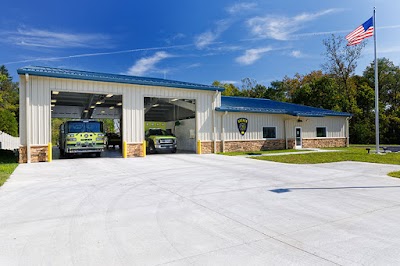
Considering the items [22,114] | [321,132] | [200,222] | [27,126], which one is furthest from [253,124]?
[200,222]

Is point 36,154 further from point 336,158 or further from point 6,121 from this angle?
point 6,121

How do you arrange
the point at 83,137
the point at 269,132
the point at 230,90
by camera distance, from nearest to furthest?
the point at 83,137
the point at 269,132
the point at 230,90

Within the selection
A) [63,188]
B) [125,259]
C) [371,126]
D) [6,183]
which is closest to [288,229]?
[125,259]

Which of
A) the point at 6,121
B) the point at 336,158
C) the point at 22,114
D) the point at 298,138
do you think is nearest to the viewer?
the point at 22,114

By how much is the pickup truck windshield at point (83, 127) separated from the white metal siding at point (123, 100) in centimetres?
188

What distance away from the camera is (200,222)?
4.75m

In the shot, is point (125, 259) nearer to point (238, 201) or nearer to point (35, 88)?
point (238, 201)

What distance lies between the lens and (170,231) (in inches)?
169

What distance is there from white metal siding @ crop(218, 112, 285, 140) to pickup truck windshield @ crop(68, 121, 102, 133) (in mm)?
8782

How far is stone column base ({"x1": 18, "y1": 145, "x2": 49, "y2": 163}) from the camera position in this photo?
548 inches

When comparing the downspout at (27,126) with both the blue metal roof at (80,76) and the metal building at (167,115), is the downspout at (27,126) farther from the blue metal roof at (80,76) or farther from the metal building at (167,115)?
the blue metal roof at (80,76)

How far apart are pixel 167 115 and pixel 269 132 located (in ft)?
38.1

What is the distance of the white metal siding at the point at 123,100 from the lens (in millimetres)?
14242

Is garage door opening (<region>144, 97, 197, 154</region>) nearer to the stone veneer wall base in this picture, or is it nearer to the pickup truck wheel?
the pickup truck wheel
